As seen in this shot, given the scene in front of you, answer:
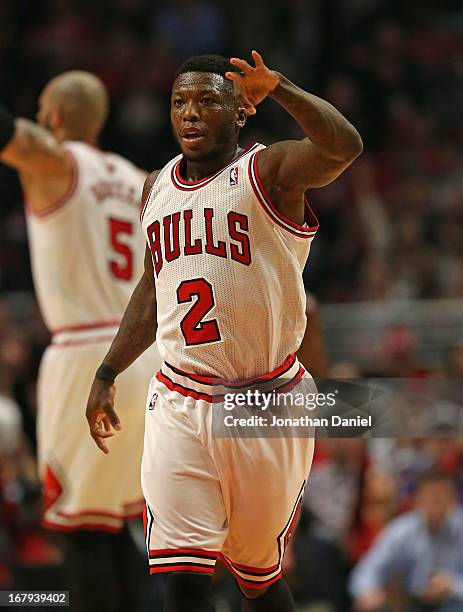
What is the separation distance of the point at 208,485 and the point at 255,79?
1538mm

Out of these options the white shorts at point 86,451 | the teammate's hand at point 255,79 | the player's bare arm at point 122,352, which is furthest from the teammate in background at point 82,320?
the teammate's hand at point 255,79

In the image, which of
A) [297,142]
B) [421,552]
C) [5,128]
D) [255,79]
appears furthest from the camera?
[421,552]

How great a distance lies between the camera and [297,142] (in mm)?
4352

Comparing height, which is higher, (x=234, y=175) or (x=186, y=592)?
(x=234, y=175)

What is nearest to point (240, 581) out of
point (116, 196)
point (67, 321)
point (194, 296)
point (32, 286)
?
point (194, 296)

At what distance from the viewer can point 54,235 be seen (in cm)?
639

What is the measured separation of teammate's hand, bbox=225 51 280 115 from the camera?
402 centimetres

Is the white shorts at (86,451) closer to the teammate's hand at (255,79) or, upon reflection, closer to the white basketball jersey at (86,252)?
the white basketball jersey at (86,252)

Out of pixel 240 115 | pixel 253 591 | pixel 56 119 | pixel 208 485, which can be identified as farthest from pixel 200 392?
pixel 56 119

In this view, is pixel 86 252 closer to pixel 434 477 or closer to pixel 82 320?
pixel 82 320

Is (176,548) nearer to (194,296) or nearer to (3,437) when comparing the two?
(194,296)

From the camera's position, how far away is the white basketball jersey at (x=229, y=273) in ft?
14.7

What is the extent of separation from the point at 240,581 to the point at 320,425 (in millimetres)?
711

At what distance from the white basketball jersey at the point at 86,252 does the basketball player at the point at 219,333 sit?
170 centimetres
